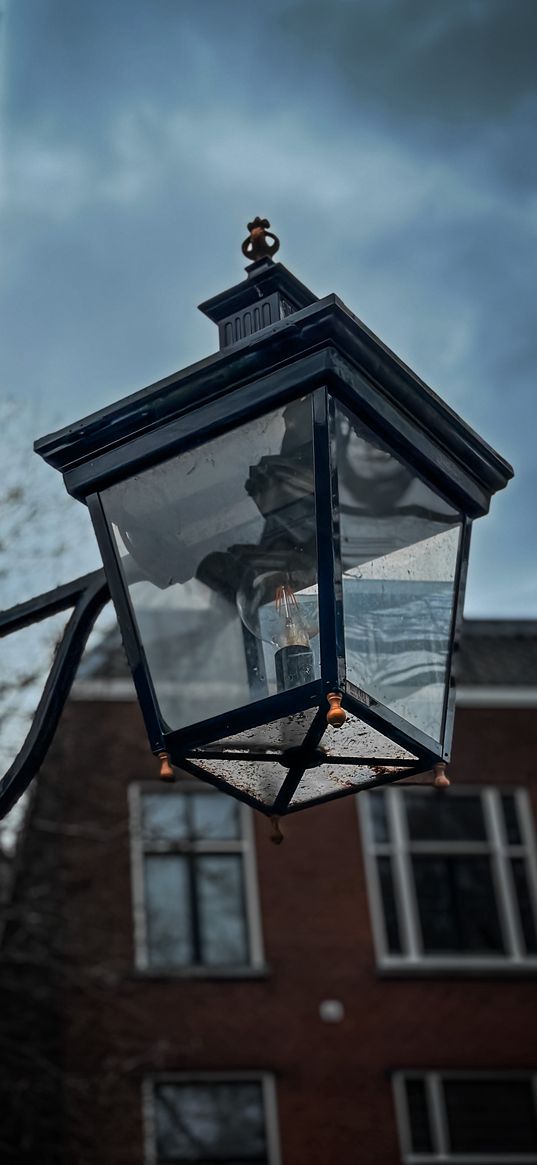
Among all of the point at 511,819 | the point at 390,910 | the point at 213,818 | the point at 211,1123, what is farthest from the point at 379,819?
the point at 211,1123

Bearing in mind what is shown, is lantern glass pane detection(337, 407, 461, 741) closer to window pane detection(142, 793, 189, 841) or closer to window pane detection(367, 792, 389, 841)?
window pane detection(142, 793, 189, 841)

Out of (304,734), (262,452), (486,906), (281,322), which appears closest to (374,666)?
(304,734)

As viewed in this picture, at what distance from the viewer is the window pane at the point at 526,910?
674 inches

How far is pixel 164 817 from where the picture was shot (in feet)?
55.2

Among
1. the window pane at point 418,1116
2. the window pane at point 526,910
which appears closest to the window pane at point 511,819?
the window pane at point 526,910

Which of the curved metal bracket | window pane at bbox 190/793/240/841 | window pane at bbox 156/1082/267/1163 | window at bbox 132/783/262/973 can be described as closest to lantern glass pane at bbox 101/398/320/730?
the curved metal bracket

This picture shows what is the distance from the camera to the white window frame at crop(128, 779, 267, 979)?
1628cm

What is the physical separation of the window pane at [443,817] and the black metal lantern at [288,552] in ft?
46.7

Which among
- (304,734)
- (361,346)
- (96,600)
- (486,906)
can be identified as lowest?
(304,734)

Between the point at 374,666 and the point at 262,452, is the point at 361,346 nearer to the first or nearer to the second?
the point at 262,452

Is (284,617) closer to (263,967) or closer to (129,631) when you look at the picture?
(129,631)

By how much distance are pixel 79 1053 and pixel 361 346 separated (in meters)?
13.8

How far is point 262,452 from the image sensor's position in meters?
2.92

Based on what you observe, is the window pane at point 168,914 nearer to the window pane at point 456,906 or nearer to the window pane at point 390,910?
the window pane at point 390,910
